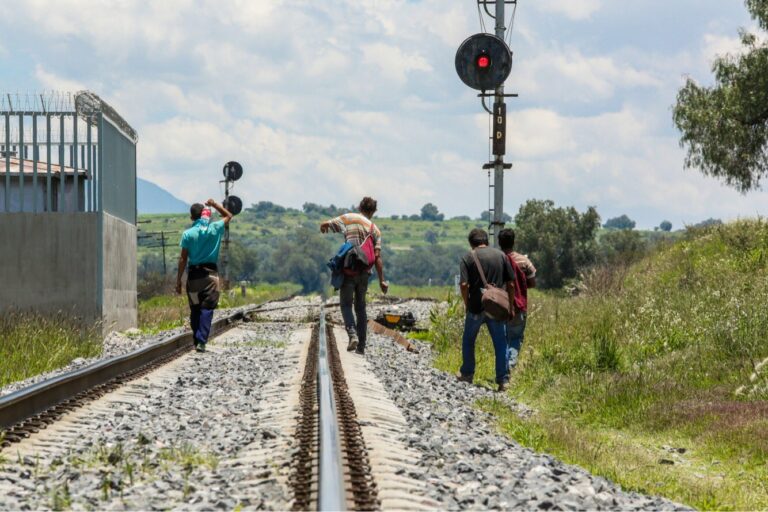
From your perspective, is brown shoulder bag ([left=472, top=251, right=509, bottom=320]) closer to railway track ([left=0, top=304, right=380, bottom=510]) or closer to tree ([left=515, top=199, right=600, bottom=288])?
railway track ([left=0, top=304, right=380, bottom=510])

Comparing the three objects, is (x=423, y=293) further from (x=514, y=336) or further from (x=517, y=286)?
(x=517, y=286)

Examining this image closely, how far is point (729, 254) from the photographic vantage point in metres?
26.4

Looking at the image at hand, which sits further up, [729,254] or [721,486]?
[729,254]

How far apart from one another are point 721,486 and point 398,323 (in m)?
17.3

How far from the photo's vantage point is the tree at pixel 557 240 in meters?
105

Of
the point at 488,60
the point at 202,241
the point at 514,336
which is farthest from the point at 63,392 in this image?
the point at 488,60

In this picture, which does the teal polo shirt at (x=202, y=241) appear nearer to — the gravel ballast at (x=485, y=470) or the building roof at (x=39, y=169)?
the gravel ballast at (x=485, y=470)

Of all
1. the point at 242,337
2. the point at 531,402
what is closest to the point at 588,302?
the point at 242,337

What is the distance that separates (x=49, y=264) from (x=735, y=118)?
24148mm

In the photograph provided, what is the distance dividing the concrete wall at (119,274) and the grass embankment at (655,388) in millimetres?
6368

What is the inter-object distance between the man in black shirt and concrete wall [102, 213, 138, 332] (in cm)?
954

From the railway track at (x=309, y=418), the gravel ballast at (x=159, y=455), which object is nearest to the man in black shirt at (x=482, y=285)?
the railway track at (x=309, y=418)

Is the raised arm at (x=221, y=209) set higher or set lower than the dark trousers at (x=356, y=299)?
higher

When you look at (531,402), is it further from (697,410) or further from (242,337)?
(242,337)
